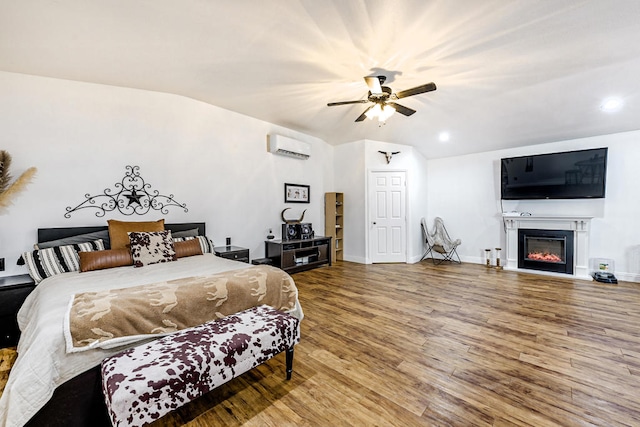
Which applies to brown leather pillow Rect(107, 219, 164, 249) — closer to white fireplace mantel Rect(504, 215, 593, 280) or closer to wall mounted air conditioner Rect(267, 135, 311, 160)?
wall mounted air conditioner Rect(267, 135, 311, 160)

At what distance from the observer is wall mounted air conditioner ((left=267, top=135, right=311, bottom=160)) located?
497 centimetres

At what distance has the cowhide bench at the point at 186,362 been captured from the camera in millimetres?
1268

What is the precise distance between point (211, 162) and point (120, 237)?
1.73m

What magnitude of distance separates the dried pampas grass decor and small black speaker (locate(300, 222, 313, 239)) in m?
3.79

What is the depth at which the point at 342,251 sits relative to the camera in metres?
6.31

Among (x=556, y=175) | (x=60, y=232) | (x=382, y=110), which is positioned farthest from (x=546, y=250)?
(x=60, y=232)

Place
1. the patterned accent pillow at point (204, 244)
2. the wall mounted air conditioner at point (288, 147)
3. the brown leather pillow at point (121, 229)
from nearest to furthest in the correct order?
the brown leather pillow at point (121, 229) → the patterned accent pillow at point (204, 244) → the wall mounted air conditioner at point (288, 147)

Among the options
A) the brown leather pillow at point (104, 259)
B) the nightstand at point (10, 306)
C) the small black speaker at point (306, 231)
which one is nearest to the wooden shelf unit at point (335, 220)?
the small black speaker at point (306, 231)

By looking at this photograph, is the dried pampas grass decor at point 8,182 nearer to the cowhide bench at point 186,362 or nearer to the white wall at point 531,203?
the cowhide bench at point 186,362

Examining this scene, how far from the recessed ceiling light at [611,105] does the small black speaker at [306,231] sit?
490 cm

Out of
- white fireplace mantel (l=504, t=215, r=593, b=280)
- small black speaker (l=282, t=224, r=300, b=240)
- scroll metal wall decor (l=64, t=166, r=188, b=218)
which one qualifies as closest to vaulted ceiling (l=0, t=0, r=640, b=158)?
scroll metal wall decor (l=64, t=166, r=188, b=218)

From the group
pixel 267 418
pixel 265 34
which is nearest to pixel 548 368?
pixel 267 418

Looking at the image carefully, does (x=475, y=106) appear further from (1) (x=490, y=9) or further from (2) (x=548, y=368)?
(2) (x=548, y=368)

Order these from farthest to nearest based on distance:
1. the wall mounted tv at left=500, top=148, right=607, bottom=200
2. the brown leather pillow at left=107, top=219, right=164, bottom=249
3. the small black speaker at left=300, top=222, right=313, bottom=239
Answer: the small black speaker at left=300, top=222, right=313, bottom=239
the wall mounted tv at left=500, top=148, right=607, bottom=200
the brown leather pillow at left=107, top=219, right=164, bottom=249
